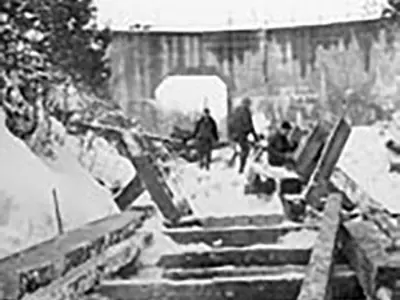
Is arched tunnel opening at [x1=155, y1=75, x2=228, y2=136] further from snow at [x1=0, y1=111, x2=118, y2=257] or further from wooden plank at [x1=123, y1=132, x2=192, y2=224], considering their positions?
wooden plank at [x1=123, y1=132, x2=192, y2=224]

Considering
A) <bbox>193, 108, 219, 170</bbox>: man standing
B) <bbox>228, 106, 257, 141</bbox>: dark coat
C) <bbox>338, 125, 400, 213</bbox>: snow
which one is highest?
<bbox>228, 106, 257, 141</bbox>: dark coat

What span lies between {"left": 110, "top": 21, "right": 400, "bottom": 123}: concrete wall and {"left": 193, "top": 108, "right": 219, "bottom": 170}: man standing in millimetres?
10005

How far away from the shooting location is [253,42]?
30.5 meters

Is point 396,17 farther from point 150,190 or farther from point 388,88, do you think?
point 150,190

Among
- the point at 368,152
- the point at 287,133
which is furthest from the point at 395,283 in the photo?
the point at 368,152

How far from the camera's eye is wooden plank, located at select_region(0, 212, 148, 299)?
3.85m

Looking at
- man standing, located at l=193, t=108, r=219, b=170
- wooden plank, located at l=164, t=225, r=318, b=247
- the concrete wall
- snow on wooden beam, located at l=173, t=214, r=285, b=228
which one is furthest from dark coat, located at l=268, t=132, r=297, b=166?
the concrete wall

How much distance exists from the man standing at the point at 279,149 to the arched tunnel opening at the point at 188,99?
12.8m

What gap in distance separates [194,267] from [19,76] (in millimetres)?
5540

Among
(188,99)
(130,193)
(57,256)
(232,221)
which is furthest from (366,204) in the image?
(188,99)

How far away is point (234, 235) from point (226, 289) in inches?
74.7

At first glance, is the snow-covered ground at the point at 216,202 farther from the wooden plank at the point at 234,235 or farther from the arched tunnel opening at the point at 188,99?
the arched tunnel opening at the point at 188,99

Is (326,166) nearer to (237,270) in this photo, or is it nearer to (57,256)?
(237,270)

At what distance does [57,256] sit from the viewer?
173 inches
